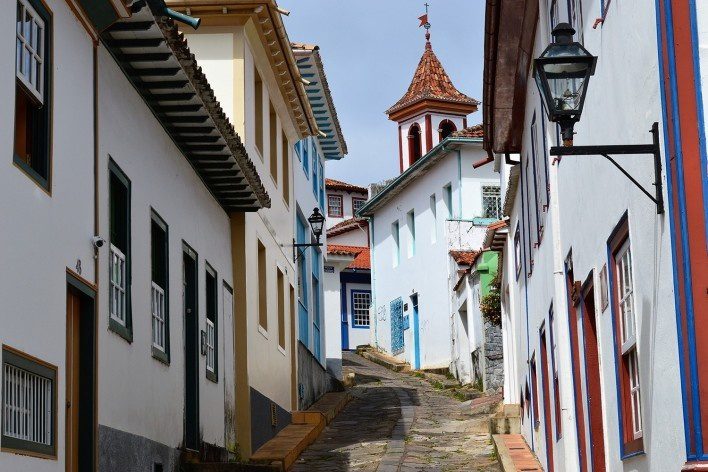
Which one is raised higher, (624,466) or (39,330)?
(39,330)

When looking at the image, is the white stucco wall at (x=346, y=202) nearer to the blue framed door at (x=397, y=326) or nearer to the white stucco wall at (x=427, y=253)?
the white stucco wall at (x=427, y=253)

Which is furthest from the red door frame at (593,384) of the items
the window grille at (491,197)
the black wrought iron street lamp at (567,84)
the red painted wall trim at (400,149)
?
the red painted wall trim at (400,149)

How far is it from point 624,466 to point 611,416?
1.86 feet

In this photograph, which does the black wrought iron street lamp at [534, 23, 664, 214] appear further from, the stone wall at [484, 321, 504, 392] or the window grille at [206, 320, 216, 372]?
the stone wall at [484, 321, 504, 392]

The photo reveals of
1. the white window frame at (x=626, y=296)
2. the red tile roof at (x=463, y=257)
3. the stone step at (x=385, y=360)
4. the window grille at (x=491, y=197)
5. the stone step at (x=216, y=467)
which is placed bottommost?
the stone step at (x=216, y=467)

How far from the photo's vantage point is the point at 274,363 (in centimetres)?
2028

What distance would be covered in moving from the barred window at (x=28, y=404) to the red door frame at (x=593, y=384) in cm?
422

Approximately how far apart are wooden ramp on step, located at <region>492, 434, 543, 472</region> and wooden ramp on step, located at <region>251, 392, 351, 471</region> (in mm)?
2755

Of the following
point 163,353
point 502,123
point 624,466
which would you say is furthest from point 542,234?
point 624,466

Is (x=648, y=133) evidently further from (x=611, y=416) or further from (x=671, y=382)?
(x=611, y=416)

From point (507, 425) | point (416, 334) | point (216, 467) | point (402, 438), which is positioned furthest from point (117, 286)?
point (416, 334)

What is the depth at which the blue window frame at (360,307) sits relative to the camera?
161 feet

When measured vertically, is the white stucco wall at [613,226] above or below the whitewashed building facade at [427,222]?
below

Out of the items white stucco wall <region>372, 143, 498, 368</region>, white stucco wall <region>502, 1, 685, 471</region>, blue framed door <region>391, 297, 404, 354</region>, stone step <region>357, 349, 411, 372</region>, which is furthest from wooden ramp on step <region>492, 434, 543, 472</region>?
blue framed door <region>391, 297, 404, 354</region>
